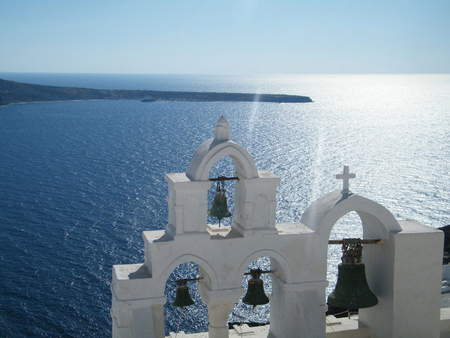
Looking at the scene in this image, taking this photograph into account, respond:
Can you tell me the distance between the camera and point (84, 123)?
117 m

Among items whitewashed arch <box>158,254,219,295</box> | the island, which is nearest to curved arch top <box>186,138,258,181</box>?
whitewashed arch <box>158,254,219,295</box>

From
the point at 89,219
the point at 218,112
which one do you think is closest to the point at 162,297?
the point at 89,219

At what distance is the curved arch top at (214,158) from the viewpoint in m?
10.5

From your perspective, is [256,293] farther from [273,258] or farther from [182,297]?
[182,297]

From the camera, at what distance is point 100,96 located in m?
187

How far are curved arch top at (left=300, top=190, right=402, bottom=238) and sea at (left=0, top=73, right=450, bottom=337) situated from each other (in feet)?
60.0

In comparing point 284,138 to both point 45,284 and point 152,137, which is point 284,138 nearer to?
point 152,137

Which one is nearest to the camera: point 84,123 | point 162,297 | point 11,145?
point 162,297

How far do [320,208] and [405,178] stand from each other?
57.2 m

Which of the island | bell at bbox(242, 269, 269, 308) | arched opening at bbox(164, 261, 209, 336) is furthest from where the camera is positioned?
the island

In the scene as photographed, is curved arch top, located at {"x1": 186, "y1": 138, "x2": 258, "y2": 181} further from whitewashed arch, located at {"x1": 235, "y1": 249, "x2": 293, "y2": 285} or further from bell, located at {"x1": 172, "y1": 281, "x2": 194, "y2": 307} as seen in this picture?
bell, located at {"x1": 172, "y1": 281, "x2": 194, "y2": 307}

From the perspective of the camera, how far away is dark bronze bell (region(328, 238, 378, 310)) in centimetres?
1142

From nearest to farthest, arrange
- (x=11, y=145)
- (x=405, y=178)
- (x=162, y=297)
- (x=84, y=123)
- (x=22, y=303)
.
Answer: (x=162, y=297), (x=22, y=303), (x=405, y=178), (x=11, y=145), (x=84, y=123)

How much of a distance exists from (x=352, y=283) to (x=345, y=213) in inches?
58.8
